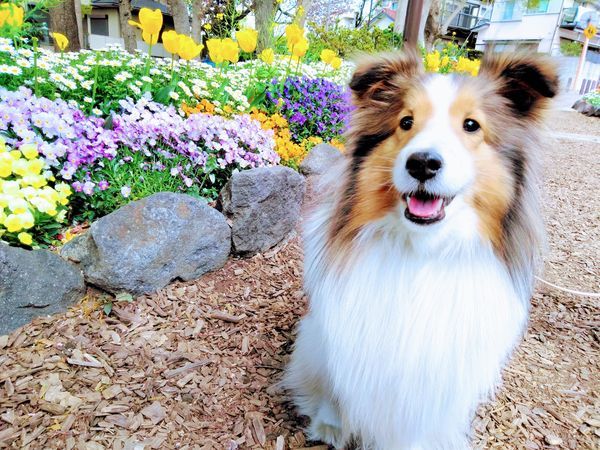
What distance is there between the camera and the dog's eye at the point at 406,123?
4.76 feet

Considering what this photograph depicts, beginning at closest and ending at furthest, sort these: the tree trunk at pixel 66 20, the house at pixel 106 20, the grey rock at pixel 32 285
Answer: the grey rock at pixel 32 285 < the tree trunk at pixel 66 20 < the house at pixel 106 20

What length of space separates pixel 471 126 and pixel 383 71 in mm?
395

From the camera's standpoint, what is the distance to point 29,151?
2.43 metres

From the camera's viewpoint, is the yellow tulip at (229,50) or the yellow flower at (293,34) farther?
the yellow flower at (293,34)

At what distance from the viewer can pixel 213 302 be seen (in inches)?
103

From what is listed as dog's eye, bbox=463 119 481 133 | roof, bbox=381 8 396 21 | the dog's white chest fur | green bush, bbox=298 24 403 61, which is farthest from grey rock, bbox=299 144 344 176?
roof, bbox=381 8 396 21

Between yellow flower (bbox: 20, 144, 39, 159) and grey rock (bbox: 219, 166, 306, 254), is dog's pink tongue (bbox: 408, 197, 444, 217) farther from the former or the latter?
yellow flower (bbox: 20, 144, 39, 159)

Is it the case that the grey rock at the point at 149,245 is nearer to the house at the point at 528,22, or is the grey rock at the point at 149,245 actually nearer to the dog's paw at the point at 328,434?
the dog's paw at the point at 328,434

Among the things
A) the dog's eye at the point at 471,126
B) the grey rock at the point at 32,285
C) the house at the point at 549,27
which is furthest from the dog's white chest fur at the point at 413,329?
the house at the point at 549,27

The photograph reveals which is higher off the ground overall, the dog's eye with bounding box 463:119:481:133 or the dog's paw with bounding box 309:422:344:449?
the dog's eye with bounding box 463:119:481:133

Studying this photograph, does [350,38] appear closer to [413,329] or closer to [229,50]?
[229,50]

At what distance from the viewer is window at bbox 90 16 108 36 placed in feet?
79.4

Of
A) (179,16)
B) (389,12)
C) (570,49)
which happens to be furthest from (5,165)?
(389,12)

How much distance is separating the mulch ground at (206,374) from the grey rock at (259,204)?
20 centimetres
